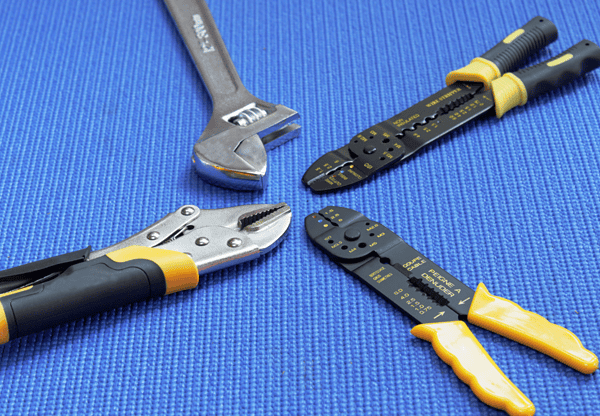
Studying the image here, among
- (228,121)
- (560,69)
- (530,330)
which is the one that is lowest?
(530,330)

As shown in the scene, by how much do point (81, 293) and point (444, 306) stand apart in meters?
0.38

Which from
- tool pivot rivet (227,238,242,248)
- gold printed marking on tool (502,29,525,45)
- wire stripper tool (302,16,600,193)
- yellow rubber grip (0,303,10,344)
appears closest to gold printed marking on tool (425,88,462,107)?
wire stripper tool (302,16,600,193)

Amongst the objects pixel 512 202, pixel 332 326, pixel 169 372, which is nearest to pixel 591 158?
pixel 512 202

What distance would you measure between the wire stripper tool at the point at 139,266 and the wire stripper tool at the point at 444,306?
8 centimetres

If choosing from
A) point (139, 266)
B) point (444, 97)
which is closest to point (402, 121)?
point (444, 97)

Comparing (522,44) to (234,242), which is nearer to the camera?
(234,242)

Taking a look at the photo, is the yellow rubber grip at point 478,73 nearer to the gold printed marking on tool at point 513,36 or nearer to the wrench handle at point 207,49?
the gold printed marking on tool at point 513,36

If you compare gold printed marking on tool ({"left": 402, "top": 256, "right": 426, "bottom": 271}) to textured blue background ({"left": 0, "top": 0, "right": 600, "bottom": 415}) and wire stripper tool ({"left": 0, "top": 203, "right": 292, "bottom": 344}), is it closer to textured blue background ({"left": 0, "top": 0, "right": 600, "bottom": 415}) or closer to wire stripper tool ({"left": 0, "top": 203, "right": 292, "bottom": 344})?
textured blue background ({"left": 0, "top": 0, "right": 600, "bottom": 415})

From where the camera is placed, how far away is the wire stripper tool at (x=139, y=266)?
1.89ft

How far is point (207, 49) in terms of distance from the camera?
3.13 ft

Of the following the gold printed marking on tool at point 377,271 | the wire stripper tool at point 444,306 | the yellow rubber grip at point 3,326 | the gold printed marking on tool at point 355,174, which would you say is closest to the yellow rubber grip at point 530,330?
the wire stripper tool at point 444,306

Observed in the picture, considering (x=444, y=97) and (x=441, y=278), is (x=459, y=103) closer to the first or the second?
(x=444, y=97)

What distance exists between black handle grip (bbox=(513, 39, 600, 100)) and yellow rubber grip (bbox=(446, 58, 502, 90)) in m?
0.03

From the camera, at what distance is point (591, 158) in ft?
2.58
